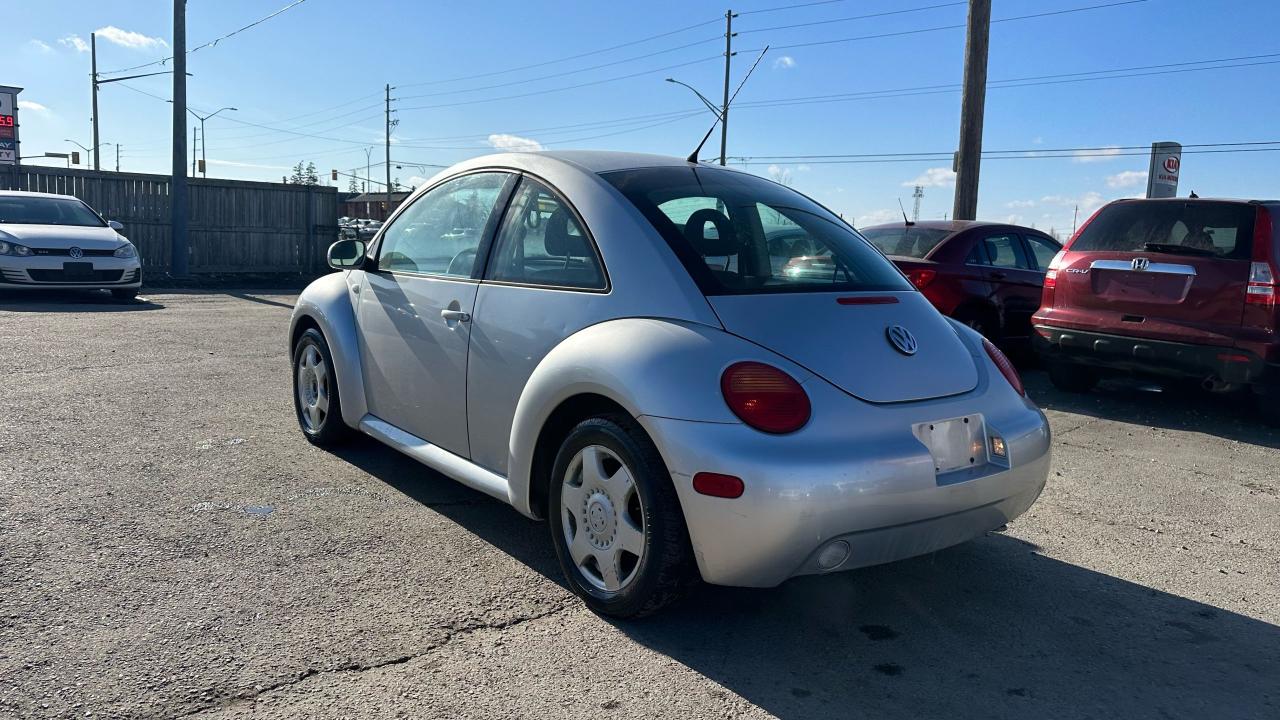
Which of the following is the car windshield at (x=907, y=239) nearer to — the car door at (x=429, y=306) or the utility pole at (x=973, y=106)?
the utility pole at (x=973, y=106)

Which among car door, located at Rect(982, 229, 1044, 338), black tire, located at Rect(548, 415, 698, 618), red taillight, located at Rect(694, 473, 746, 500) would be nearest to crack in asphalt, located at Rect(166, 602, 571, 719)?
black tire, located at Rect(548, 415, 698, 618)

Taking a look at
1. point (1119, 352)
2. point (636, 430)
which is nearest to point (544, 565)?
point (636, 430)

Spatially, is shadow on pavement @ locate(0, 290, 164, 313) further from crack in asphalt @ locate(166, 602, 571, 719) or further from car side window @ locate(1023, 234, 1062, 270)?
crack in asphalt @ locate(166, 602, 571, 719)

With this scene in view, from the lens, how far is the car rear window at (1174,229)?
21.9 ft

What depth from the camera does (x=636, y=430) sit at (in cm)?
308

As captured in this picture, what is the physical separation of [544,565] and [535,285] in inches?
42.4

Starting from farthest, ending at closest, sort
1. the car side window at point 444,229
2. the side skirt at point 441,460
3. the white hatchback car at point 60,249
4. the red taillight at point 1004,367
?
the white hatchback car at point 60,249 < the car side window at point 444,229 < the side skirt at point 441,460 < the red taillight at point 1004,367

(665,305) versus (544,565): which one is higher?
(665,305)

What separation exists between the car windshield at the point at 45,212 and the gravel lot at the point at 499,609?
9030mm

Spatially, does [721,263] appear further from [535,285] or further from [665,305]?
[535,285]

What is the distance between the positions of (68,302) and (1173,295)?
12.8 meters

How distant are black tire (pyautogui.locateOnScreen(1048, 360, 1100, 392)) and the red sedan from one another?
86 centimetres

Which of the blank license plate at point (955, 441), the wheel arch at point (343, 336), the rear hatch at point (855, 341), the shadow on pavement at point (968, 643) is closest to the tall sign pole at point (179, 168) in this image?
the wheel arch at point (343, 336)

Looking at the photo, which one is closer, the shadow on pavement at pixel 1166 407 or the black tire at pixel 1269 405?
the black tire at pixel 1269 405
